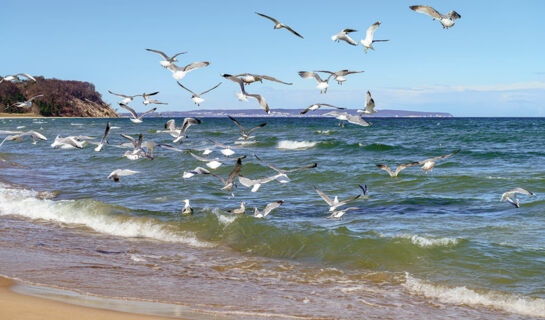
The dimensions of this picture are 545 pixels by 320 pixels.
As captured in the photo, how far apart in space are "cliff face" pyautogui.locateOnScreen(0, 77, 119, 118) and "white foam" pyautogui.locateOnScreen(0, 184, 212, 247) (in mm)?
117459

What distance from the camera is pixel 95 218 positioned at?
436 inches

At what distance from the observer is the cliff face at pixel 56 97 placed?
429 feet

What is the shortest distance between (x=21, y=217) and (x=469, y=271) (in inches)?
335

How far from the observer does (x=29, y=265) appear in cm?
717

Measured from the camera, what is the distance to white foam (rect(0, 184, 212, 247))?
32.4 ft

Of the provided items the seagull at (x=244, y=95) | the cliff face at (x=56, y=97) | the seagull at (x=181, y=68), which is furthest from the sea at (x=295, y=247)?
the cliff face at (x=56, y=97)

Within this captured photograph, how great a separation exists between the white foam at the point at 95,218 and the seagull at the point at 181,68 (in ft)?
9.03

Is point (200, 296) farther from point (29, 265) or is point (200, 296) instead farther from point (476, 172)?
point (476, 172)

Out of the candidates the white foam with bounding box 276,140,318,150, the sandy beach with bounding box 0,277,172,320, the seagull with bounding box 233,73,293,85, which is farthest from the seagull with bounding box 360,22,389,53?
the white foam with bounding box 276,140,318,150

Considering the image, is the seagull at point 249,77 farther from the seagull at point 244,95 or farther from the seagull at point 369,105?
the seagull at point 369,105

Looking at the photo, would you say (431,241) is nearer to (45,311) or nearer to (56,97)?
(45,311)

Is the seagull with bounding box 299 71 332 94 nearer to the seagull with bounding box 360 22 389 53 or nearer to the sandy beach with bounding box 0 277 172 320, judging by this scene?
the seagull with bounding box 360 22 389 53

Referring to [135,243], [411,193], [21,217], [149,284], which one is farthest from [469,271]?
[21,217]

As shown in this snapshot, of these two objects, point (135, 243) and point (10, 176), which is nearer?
point (135, 243)
